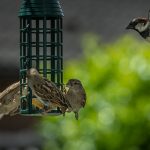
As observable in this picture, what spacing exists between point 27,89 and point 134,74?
253cm

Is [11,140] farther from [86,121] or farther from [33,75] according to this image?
[33,75]

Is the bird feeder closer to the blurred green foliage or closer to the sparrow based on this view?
the sparrow

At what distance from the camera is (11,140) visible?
48.0 feet

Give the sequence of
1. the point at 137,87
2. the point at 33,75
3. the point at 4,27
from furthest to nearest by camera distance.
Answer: the point at 4,27 < the point at 137,87 < the point at 33,75

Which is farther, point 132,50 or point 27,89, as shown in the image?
point 132,50

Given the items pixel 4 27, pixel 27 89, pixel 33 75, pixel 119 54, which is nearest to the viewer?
pixel 33 75

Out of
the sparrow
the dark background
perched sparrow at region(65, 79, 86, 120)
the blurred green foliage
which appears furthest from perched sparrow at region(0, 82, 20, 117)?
the dark background

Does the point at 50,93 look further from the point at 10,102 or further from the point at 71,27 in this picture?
the point at 71,27

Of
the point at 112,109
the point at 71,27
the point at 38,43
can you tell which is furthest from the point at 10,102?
the point at 71,27

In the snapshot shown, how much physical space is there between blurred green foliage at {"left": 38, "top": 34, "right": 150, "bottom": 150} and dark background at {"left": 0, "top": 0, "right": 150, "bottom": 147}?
453 cm

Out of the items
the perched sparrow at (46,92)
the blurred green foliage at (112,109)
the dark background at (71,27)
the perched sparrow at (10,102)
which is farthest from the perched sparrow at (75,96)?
the dark background at (71,27)

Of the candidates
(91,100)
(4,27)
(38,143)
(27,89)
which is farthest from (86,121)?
(4,27)

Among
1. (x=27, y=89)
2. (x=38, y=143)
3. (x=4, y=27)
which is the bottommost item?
(x=38, y=143)

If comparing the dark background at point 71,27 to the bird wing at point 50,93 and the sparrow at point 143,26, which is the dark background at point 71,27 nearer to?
the sparrow at point 143,26
